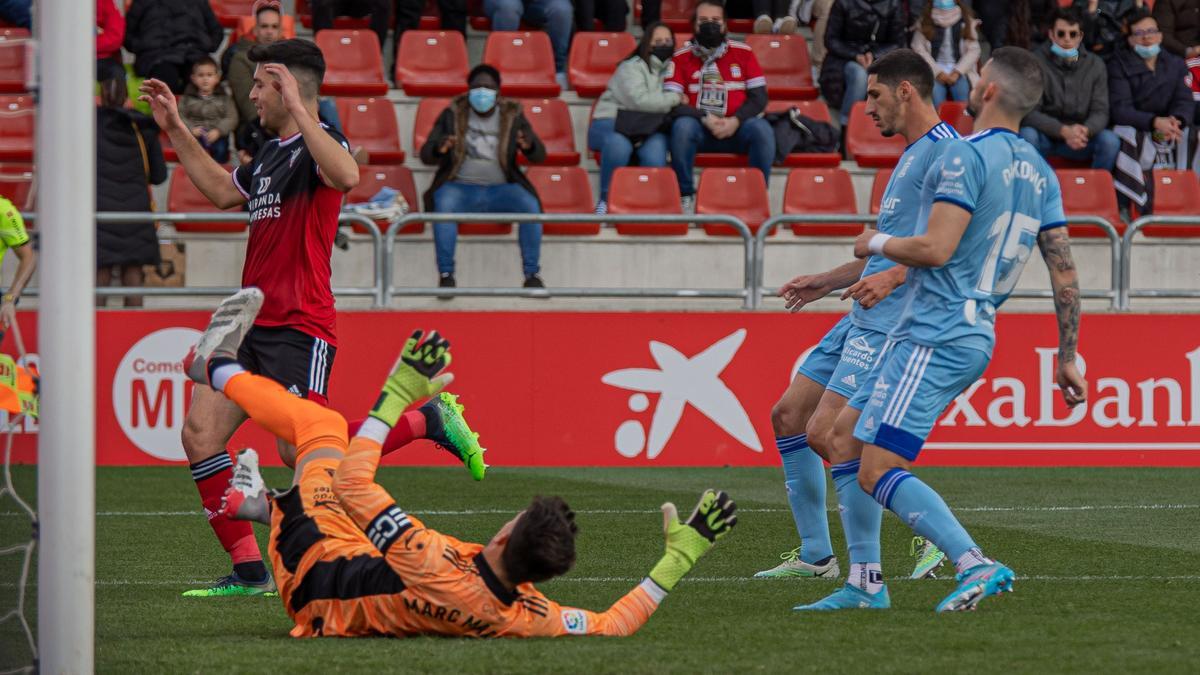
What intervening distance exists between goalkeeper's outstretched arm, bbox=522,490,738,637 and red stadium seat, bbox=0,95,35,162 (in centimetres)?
213

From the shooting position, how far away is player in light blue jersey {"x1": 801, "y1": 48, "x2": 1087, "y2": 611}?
245 inches

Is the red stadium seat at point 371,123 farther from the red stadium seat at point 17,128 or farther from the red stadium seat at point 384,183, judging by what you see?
the red stadium seat at point 17,128

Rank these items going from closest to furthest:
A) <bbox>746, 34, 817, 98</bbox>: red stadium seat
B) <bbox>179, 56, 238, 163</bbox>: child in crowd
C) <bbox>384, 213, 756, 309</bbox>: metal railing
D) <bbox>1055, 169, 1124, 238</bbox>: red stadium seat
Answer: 1. <bbox>384, 213, 756, 309</bbox>: metal railing
2. <bbox>179, 56, 238, 163</bbox>: child in crowd
3. <bbox>1055, 169, 1124, 238</bbox>: red stadium seat
4. <bbox>746, 34, 817, 98</bbox>: red stadium seat

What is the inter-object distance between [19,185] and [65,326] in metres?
1.21

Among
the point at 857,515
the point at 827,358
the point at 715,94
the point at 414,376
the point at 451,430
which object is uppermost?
the point at 715,94

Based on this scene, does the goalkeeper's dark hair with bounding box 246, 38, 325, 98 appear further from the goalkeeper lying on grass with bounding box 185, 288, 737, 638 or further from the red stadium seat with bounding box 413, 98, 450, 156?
the red stadium seat with bounding box 413, 98, 450, 156

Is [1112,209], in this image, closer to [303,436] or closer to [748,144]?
[748,144]

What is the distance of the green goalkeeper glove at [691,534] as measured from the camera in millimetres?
5754

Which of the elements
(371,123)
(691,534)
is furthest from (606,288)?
(691,534)

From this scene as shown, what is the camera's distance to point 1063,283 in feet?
21.8

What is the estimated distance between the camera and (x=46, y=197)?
4.66m

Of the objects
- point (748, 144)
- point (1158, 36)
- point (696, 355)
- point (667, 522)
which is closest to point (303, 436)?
point (667, 522)

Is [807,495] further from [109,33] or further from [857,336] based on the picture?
[109,33]

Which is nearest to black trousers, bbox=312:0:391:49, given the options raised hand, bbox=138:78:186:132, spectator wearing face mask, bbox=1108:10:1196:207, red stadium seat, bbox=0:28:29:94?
spectator wearing face mask, bbox=1108:10:1196:207
